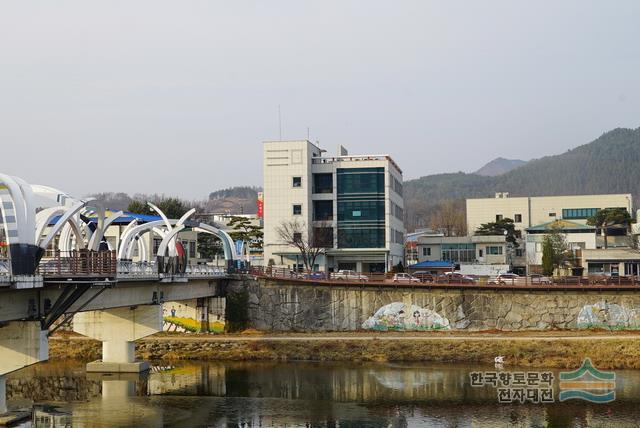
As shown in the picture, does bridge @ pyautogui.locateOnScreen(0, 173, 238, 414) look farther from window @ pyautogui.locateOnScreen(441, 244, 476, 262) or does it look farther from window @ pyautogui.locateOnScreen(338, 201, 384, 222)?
window @ pyautogui.locateOnScreen(441, 244, 476, 262)

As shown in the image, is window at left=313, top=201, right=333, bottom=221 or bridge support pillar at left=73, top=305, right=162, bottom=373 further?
window at left=313, top=201, right=333, bottom=221

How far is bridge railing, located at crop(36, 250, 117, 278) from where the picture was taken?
41062mm

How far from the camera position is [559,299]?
72062mm

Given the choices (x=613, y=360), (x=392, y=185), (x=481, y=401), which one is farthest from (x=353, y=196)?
(x=481, y=401)

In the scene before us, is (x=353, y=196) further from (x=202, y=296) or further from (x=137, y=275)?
(x=137, y=275)

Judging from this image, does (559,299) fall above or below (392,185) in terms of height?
below

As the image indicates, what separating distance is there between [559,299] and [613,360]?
13198 mm

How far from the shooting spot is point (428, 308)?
7294 cm

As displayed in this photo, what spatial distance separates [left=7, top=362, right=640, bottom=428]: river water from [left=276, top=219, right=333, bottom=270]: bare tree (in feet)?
116

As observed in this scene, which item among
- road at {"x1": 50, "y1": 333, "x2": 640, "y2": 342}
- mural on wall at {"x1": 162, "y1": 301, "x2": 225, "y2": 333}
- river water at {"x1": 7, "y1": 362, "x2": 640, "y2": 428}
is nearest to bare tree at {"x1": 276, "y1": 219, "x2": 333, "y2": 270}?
mural on wall at {"x1": 162, "y1": 301, "x2": 225, "y2": 333}

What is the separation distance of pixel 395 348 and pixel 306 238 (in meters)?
34.5

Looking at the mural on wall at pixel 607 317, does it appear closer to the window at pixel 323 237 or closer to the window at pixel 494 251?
the window at pixel 323 237

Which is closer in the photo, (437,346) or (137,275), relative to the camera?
(137,275)

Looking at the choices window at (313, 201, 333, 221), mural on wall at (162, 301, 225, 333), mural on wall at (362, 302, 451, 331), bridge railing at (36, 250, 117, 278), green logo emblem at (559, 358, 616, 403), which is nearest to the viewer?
bridge railing at (36, 250, 117, 278)
